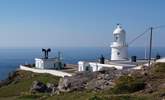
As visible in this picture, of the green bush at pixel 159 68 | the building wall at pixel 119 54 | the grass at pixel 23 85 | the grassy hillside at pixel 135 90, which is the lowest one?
the grass at pixel 23 85

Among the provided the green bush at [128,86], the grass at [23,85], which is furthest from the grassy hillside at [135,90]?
the grass at [23,85]

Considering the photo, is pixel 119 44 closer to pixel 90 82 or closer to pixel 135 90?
pixel 90 82

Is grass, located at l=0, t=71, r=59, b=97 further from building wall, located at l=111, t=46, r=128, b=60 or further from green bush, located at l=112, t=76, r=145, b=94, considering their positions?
green bush, located at l=112, t=76, r=145, b=94

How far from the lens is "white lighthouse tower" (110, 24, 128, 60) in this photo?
191 feet

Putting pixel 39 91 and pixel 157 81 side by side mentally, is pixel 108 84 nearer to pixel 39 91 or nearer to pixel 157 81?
pixel 157 81

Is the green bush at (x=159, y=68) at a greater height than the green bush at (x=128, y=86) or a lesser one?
greater

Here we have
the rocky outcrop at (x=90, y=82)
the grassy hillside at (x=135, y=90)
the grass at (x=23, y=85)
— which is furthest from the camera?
the grass at (x=23, y=85)

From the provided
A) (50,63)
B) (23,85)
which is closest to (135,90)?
(23,85)

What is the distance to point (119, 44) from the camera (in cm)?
5819

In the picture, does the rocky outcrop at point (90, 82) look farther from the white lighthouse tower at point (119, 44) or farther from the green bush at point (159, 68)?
the white lighthouse tower at point (119, 44)

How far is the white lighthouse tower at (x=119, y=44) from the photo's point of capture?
58344 millimetres

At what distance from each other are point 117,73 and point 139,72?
6.92 feet

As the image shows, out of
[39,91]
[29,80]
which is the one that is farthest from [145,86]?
[29,80]

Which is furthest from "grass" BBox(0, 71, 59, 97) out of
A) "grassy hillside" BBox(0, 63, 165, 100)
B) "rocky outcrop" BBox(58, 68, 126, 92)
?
"grassy hillside" BBox(0, 63, 165, 100)
